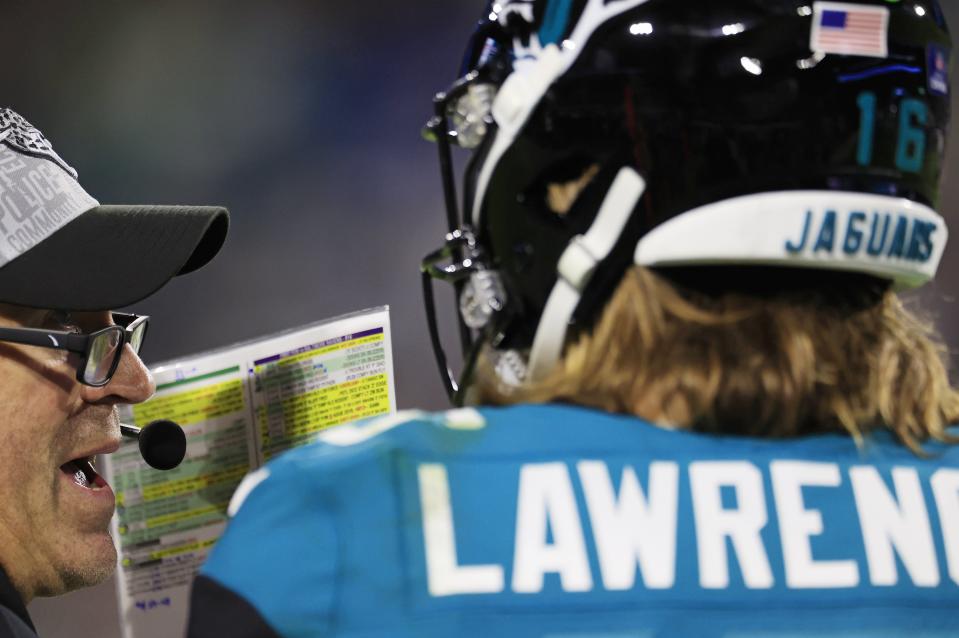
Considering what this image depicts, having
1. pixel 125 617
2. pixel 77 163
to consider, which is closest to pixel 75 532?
pixel 125 617

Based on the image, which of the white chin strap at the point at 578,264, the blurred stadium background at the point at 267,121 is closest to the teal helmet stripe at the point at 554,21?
the white chin strap at the point at 578,264

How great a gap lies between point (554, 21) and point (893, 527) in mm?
448

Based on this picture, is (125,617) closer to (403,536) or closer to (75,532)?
(75,532)

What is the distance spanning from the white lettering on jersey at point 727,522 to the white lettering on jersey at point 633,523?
0.02 m

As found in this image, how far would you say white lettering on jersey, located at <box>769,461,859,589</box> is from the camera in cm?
68

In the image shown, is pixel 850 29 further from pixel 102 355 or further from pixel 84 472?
pixel 84 472

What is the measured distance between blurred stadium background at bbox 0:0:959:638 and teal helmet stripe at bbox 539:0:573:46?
159 centimetres

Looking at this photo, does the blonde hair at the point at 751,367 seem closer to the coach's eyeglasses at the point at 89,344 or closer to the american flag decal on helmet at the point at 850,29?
the american flag decal on helmet at the point at 850,29

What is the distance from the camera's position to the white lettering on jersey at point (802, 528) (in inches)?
26.6

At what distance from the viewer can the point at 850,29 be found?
79 cm

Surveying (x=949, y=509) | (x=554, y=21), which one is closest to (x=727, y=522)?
(x=949, y=509)

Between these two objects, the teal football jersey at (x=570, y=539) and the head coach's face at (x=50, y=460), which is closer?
the teal football jersey at (x=570, y=539)

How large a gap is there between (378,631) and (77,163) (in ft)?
6.76

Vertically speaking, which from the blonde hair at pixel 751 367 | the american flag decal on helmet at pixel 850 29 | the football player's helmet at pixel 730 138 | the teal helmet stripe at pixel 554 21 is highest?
the teal helmet stripe at pixel 554 21
